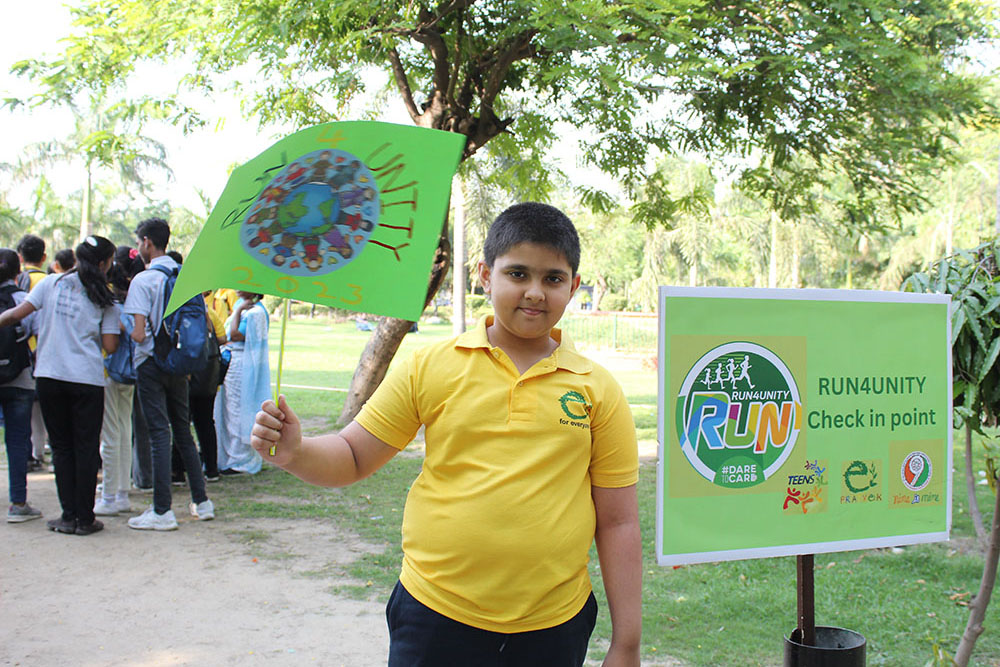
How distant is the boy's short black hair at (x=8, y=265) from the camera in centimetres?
610

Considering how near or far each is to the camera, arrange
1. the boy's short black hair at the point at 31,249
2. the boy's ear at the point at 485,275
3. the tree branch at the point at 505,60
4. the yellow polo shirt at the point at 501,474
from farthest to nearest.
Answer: the boy's short black hair at the point at 31,249 < the tree branch at the point at 505,60 < the boy's ear at the point at 485,275 < the yellow polo shirt at the point at 501,474

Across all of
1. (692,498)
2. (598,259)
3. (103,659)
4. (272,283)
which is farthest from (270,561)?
(598,259)

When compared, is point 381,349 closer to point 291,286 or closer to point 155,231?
point 155,231

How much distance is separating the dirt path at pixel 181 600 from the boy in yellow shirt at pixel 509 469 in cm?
214

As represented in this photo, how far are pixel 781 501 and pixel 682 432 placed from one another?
0.41 meters

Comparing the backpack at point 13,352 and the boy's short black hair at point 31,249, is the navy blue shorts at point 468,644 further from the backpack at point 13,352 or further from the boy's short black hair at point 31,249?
the boy's short black hair at point 31,249

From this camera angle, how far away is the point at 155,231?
5543 millimetres

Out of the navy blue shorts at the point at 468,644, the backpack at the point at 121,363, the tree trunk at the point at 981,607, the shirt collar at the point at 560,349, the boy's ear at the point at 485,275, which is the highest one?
the boy's ear at the point at 485,275

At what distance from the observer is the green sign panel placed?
2363mm

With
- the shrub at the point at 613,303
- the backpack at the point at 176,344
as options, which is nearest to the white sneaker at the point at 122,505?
the backpack at the point at 176,344

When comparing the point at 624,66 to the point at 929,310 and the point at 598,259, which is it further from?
the point at 598,259

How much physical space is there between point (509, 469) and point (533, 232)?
21.0 inches

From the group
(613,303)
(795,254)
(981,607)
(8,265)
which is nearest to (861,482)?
(981,607)

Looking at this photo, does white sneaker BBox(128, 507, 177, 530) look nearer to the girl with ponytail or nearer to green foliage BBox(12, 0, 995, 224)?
the girl with ponytail
